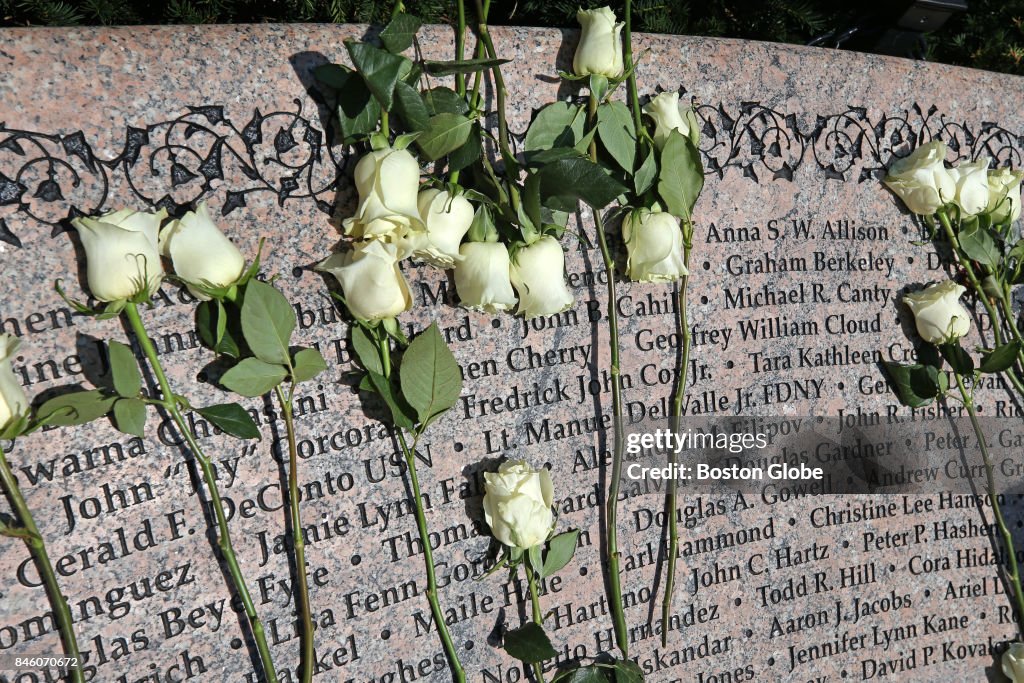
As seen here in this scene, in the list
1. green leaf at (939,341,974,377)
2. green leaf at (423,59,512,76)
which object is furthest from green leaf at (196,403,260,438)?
green leaf at (939,341,974,377)

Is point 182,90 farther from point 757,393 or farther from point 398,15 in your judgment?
point 757,393

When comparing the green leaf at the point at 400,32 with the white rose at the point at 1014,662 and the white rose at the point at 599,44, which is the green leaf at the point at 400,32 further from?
the white rose at the point at 1014,662

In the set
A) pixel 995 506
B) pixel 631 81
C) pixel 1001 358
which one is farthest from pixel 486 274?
pixel 995 506

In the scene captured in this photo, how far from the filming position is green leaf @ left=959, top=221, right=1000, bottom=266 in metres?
1.36

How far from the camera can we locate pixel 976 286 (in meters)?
1.37

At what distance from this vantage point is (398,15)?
0.97 meters

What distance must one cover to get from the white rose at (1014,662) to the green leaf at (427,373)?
47.0 inches

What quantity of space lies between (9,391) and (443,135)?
58 cm

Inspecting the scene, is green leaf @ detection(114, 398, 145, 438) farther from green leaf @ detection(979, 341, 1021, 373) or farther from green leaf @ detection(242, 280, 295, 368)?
green leaf @ detection(979, 341, 1021, 373)

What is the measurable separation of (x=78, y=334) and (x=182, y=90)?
0.33 m

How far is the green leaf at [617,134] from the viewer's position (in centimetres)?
108

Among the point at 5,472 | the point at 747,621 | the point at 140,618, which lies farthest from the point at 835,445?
the point at 5,472

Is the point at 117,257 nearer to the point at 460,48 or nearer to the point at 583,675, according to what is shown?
the point at 460,48

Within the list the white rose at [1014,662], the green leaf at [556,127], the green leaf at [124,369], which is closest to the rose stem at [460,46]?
the green leaf at [556,127]
